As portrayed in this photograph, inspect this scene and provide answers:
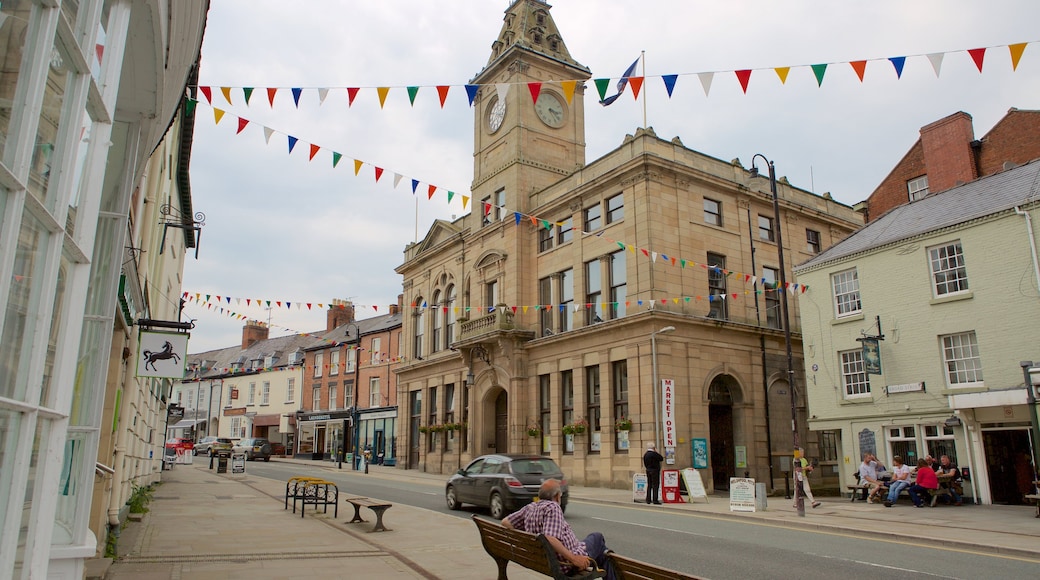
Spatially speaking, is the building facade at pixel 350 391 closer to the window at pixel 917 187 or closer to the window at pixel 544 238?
the window at pixel 544 238

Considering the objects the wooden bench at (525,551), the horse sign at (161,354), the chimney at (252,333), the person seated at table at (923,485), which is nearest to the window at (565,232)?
the person seated at table at (923,485)

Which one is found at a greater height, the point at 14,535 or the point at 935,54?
the point at 935,54

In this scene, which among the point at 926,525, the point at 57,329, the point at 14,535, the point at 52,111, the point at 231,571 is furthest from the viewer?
the point at 926,525

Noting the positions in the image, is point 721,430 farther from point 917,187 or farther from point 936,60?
point 936,60

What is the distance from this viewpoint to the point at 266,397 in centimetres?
6244

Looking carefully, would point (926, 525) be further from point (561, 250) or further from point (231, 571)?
point (561, 250)

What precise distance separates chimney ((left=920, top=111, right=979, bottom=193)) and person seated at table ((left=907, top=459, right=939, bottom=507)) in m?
15.3

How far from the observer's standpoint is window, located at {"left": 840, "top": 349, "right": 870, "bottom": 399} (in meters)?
22.8

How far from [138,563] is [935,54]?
14.2 meters

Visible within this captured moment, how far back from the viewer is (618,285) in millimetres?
29094

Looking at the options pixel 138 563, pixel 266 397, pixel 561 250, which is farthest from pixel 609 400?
pixel 266 397

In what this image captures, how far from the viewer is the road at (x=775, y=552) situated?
9938mm

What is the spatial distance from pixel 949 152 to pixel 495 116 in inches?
835

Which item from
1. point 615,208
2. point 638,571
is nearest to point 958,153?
point 615,208
